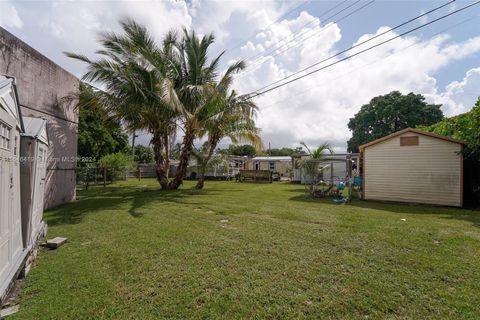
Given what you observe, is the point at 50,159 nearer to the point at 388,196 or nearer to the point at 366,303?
the point at 366,303

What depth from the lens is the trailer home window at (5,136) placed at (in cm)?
248

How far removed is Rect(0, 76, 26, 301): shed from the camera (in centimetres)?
250

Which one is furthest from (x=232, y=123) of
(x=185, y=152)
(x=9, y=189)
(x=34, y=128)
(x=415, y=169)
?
(x=9, y=189)

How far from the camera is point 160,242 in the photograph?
4.45m

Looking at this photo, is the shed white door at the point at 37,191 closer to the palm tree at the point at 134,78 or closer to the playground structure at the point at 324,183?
the palm tree at the point at 134,78

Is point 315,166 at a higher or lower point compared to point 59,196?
higher

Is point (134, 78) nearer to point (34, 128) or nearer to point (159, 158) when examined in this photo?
point (159, 158)

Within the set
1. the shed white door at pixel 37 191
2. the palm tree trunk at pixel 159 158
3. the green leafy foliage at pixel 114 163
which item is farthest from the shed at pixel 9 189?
the green leafy foliage at pixel 114 163

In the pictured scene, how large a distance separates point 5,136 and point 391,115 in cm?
3245

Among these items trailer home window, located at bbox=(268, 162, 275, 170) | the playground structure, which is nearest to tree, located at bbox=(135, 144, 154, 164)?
trailer home window, located at bbox=(268, 162, 275, 170)

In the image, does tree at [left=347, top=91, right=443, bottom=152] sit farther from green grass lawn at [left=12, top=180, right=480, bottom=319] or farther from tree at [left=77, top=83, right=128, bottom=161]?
tree at [left=77, top=83, right=128, bottom=161]

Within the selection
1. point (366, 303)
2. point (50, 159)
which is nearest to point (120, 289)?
point (366, 303)

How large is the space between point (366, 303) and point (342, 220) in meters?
3.92

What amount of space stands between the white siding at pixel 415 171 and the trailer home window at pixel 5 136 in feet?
37.0
